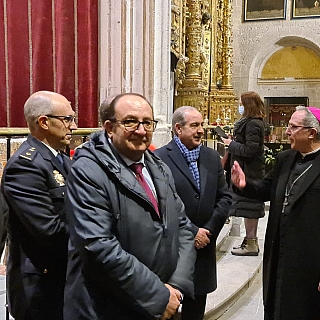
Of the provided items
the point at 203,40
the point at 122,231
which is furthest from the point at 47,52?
the point at 203,40

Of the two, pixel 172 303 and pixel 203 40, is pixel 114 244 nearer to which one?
pixel 172 303

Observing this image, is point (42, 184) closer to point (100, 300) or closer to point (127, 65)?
point (100, 300)

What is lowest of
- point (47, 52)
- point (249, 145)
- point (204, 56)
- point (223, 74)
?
point (249, 145)

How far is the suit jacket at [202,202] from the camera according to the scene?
2537 millimetres

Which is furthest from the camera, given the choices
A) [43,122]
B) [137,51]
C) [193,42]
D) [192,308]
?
[193,42]

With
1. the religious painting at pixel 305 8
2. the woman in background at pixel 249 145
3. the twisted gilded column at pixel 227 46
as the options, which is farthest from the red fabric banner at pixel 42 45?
the religious painting at pixel 305 8

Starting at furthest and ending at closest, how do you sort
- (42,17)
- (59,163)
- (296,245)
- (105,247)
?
(42,17) → (296,245) → (59,163) → (105,247)

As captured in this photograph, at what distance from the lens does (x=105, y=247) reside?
4.94 ft

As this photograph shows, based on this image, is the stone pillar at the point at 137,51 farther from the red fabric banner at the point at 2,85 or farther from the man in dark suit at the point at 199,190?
the man in dark suit at the point at 199,190

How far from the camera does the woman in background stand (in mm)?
3980

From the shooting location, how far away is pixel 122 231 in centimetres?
159

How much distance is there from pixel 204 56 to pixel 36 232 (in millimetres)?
8987

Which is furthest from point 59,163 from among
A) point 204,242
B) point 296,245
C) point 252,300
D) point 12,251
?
point 252,300

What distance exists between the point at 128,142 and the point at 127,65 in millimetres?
3084
